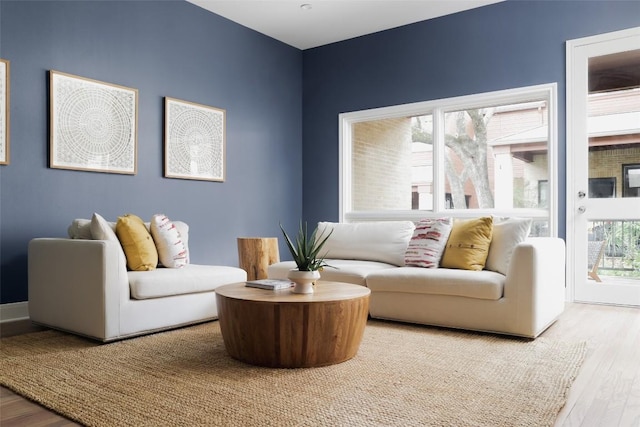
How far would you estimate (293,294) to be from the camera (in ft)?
8.41

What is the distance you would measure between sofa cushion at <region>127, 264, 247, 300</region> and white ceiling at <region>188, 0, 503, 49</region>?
106 inches

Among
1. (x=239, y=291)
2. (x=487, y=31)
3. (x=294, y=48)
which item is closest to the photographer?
(x=239, y=291)

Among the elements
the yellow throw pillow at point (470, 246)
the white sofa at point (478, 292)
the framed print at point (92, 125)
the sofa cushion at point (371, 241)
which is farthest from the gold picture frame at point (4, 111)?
the yellow throw pillow at point (470, 246)

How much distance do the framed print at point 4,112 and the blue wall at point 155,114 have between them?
47 mm

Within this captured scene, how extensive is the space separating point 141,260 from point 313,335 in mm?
1503

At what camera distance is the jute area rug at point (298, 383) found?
1.80 m

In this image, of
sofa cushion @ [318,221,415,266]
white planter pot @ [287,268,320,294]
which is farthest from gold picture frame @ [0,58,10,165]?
sofa cushion @ [318,221,415,266]

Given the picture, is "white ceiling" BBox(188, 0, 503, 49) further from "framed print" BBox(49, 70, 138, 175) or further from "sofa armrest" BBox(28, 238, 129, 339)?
"sofa armrest" BBox(28, 238, 129, 339)

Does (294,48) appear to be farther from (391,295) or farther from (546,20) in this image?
(391,295)

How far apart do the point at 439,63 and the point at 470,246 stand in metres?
2.35

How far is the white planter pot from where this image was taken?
258 centimetres

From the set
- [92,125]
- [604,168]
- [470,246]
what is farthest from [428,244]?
[92,125]

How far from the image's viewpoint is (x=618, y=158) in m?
4.11

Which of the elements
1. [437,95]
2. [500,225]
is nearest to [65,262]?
[500,225]
